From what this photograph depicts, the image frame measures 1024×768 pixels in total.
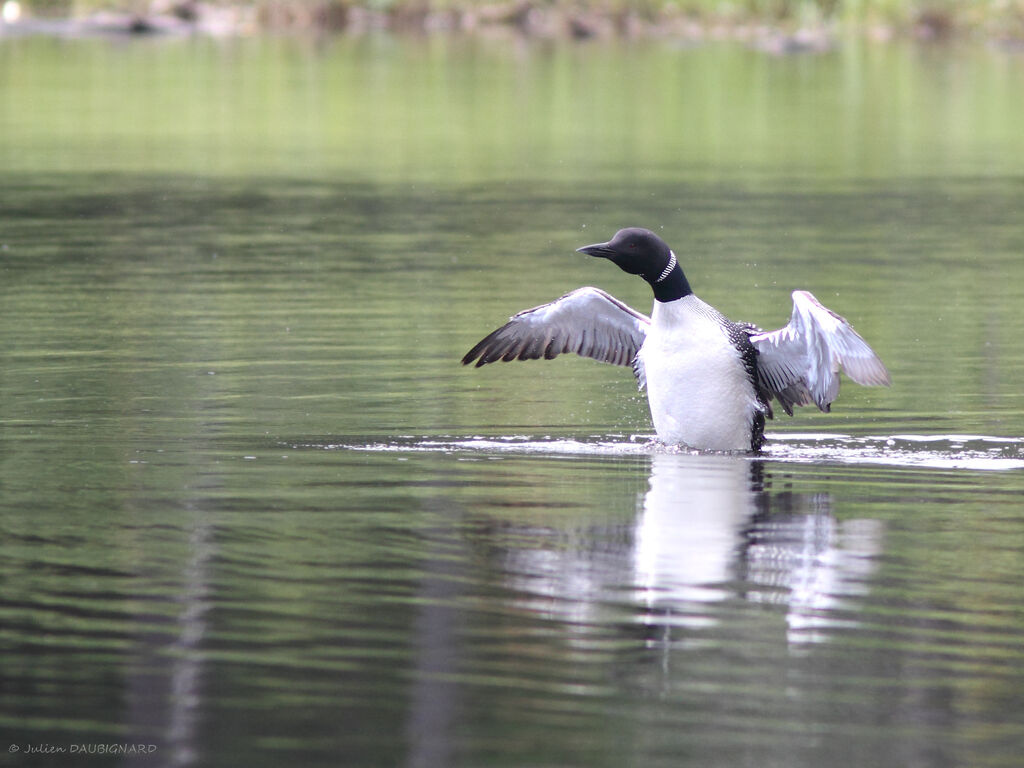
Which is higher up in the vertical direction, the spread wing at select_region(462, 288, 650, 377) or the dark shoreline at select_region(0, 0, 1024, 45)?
the dark shoreline at select_region(0, 0, 1024, 45)

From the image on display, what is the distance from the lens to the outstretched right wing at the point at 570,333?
11898 millimetres

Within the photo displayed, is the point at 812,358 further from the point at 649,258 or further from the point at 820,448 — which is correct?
the point at 649,258

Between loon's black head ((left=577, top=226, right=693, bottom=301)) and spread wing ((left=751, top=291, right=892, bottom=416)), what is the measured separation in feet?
1.99

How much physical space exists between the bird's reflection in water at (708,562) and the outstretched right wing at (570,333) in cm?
180

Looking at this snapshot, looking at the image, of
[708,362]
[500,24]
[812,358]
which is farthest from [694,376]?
[500,24]

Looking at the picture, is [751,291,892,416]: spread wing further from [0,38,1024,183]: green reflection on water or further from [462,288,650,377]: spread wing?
[0,38,1024,183]: green reflection on water

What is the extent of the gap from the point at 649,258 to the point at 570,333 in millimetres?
1144

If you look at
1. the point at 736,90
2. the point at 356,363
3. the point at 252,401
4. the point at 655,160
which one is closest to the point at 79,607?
the point at 252,401

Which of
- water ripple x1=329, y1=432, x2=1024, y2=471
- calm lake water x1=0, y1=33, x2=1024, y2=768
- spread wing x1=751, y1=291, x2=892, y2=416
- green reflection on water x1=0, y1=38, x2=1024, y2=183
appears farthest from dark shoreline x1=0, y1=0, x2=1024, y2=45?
water ripple x1=329, y1=432, x2=1024, y2=471

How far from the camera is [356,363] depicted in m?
14.2

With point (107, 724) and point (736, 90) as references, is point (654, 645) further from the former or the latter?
point (736, 90)

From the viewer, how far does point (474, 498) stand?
10.0 m

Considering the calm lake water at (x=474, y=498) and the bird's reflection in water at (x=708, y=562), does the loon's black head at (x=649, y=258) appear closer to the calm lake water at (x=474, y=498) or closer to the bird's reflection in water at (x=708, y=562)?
the calm lake water at (x=474, y=498)

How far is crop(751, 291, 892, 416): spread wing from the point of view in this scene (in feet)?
35.1
